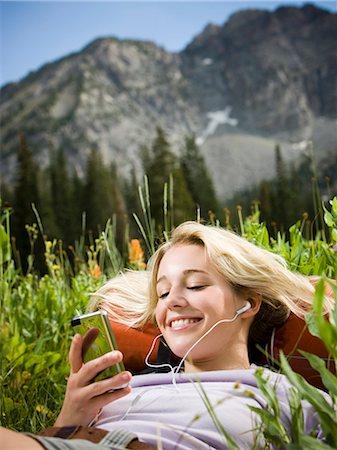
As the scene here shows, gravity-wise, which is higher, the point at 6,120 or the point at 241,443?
the point at 6,120

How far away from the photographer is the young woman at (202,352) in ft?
5.62

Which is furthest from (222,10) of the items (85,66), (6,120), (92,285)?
(92,285)

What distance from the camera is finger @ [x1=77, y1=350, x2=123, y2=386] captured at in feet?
5.48

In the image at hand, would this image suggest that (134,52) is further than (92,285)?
Yes

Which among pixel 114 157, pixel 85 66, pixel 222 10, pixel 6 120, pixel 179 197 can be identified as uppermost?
pixel 222 10

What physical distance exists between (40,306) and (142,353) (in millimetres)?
1547

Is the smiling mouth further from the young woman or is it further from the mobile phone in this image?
the mobile phone

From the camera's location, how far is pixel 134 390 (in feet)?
6.51

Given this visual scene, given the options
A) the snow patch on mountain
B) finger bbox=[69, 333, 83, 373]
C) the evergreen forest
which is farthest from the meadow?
the snow patch on mountain

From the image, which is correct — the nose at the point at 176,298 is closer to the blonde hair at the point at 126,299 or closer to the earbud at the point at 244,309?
the earbud at the point at 244,309

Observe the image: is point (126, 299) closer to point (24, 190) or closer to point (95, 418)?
point (95, 418)

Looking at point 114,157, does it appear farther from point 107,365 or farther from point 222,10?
point 107,365

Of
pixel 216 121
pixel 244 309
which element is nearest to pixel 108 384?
pixel 244 309

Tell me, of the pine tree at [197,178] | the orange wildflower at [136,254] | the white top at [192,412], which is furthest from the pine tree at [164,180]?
the white top at [192,412]
